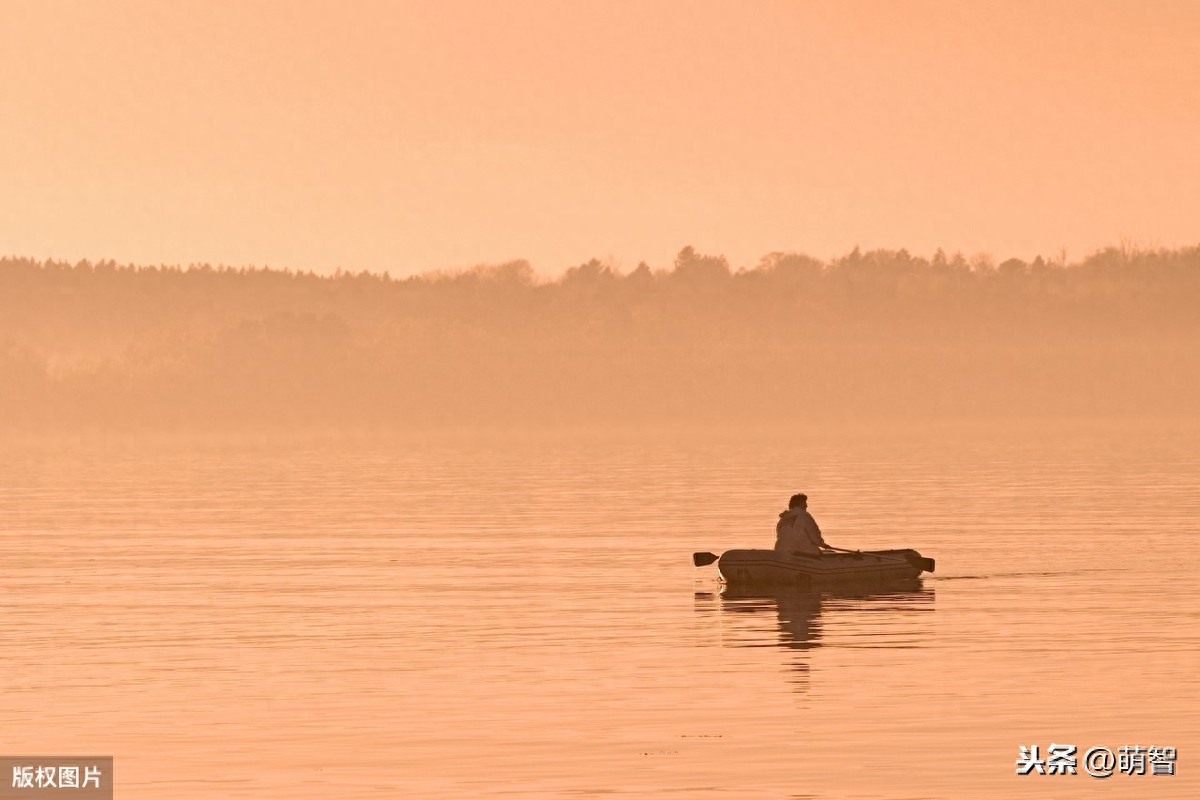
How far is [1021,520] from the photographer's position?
265 ft

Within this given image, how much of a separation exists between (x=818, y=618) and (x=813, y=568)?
4.62 metres

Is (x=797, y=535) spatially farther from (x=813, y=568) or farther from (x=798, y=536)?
(x=813, y=568)

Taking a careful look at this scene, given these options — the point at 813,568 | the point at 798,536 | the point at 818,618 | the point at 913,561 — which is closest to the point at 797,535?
the point at 798,536

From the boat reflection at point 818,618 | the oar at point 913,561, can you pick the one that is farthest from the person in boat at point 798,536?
the oar at point 913,561

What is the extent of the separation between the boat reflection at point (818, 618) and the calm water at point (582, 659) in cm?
15

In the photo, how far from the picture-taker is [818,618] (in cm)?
4372

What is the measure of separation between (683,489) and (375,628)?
7732cm

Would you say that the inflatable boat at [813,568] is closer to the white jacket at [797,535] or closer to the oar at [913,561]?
the oar at [913,561]

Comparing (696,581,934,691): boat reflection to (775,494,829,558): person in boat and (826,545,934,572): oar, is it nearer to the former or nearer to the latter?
(826,545,934,572): oar

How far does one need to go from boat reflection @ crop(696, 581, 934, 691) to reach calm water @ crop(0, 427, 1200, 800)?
0.49 ft

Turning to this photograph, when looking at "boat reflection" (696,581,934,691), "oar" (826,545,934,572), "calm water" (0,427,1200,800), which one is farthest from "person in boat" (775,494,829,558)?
"oar" (826,545,934,572)

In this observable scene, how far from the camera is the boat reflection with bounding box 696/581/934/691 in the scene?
3894 cm

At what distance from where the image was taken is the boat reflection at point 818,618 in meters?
38.9

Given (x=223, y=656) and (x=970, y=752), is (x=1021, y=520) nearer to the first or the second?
(x=223, y=656)
